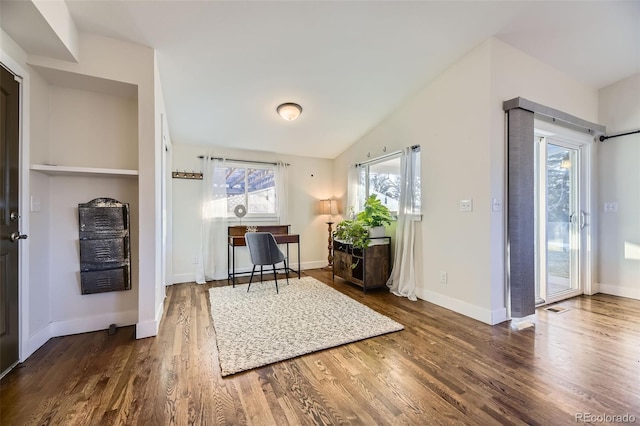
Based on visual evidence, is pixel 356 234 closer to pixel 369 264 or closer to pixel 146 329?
pixel 369 264

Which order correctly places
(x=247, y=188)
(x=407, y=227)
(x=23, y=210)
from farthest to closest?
(x=247, y=188) < (x=407, y=227) < (x=23, y=210)

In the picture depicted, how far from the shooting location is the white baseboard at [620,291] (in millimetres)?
3220

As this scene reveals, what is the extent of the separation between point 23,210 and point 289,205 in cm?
337

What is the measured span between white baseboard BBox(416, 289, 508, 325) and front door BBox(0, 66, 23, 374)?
3.62m

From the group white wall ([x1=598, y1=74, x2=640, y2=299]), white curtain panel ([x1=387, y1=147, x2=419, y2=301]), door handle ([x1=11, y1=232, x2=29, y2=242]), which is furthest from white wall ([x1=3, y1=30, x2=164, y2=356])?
white wall ([x1=598, y1=74, x2=640, y2=299])

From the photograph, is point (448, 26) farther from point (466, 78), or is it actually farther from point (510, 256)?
point (510, 256)

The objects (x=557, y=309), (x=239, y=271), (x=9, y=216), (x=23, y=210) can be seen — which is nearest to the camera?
(x=9, y=216)

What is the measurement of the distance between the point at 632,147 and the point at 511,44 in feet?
7.11

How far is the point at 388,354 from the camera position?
198 centimetres

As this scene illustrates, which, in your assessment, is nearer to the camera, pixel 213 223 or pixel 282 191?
pixel 213 223

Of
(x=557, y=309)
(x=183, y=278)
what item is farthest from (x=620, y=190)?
(x=183, y=278)

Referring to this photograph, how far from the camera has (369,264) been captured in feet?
11.8

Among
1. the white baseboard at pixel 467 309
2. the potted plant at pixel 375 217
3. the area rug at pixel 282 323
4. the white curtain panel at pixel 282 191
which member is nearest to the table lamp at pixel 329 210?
the white curtain panel at pixel 282 191

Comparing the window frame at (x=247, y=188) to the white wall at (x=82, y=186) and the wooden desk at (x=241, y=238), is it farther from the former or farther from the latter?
the white wall at (x=82, y=186)
